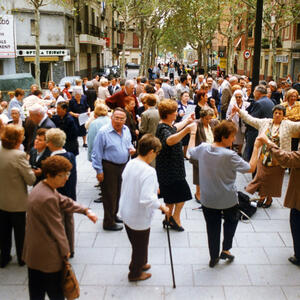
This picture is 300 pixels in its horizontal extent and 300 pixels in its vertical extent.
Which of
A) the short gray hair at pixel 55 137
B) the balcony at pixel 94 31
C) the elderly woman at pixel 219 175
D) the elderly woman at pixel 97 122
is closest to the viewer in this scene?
the elderly woman at pixel 219 175

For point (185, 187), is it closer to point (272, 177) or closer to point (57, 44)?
point (272, 177)

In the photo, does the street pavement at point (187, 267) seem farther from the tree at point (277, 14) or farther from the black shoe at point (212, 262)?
the tree at point (277, 14)

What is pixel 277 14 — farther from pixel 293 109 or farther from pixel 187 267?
pixel 187 267

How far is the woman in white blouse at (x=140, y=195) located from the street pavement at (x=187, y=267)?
482 mm

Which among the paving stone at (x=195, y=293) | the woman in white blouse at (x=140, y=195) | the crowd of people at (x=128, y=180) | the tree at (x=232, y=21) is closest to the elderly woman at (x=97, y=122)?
the crowd of people at (x=128, y=180)

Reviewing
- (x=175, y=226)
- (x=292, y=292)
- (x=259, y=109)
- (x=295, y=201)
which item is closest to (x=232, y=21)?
(x=259, y=109)

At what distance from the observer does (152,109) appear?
25.5ft

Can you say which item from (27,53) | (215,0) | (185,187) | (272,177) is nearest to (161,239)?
(185,187)

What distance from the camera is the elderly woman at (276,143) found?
651cm

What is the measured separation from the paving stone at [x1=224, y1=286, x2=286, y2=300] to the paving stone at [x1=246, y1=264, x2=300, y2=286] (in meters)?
0.12

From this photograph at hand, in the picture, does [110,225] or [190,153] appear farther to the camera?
[110,225]

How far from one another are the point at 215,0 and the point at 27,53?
17.1m

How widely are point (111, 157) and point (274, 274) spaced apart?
2.76 m

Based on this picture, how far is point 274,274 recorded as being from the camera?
500 centimetres
